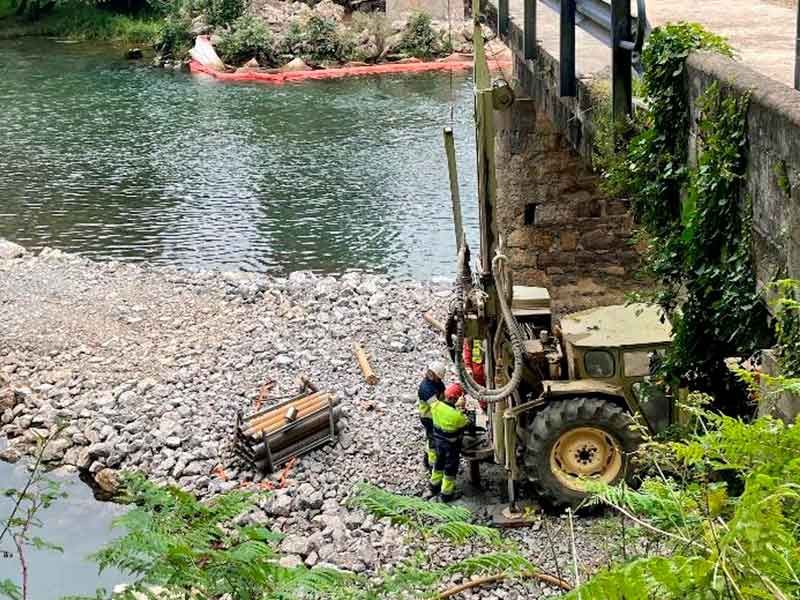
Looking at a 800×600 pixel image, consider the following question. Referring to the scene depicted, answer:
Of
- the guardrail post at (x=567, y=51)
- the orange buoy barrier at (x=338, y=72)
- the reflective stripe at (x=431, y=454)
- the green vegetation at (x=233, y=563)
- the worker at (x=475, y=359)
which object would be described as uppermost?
the guardrail post at (x=567, y=51)

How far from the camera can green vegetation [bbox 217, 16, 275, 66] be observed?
4128cm

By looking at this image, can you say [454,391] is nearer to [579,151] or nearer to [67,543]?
[579,151]

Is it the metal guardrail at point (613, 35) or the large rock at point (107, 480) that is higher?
the metal guardrail at point (613, 35)

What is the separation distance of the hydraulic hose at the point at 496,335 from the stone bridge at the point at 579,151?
1.36 meters

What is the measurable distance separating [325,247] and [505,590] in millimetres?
13539

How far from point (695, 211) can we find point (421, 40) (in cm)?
3637

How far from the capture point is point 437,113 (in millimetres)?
32062

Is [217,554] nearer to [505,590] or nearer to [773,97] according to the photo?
[773,97]

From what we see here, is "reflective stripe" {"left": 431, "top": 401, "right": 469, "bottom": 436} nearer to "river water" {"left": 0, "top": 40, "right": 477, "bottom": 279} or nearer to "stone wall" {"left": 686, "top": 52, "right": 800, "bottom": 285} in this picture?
"stone wall" {"left": 686, "top": 52, "right": 800, "bottom": 285}

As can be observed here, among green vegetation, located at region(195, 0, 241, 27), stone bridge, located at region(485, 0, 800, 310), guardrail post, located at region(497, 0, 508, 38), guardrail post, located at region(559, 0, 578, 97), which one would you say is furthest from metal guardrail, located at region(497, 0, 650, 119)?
green vegetation, located at region(195, 0, 241, 27)

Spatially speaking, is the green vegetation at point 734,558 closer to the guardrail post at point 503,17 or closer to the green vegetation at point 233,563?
the green vegetation at point 233,563

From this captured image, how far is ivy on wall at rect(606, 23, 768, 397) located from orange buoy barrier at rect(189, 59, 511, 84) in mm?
32029

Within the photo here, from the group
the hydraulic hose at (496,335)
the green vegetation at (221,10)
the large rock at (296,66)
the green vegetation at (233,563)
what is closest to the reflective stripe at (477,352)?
the hydraulic hose at (496,335)

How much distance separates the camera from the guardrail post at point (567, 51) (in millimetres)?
9398
